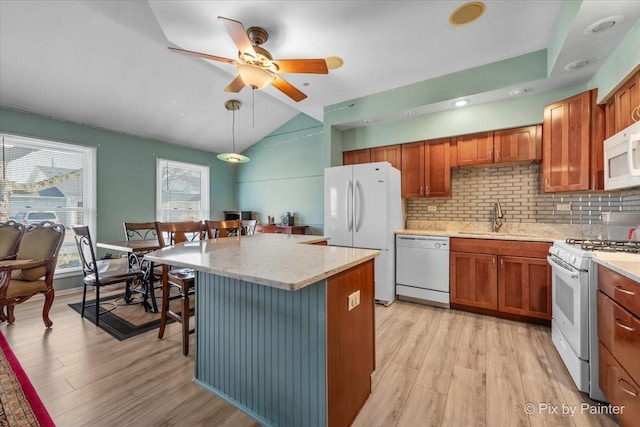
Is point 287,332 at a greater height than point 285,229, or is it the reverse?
point 285,229

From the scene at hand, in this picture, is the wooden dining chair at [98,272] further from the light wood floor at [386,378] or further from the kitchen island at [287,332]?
the kitchen island at [287,332]

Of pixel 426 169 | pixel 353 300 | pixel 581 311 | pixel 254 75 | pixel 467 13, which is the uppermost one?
pixel 467 13

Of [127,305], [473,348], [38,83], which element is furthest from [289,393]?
[38,83]

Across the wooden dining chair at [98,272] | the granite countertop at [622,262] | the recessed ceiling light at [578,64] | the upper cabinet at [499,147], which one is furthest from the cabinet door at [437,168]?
the wooden dining chair at [98,272]

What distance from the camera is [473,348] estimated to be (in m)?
2.31

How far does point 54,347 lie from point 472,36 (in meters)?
4.78

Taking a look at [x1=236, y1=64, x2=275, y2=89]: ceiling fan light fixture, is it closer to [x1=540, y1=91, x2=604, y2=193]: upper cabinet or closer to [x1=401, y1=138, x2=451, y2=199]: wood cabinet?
[x1=401, y1=138, x2=451, y2=199]: wood cabinet

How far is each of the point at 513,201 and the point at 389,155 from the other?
5.62 ft

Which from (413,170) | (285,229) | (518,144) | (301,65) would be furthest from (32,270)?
(518,144)

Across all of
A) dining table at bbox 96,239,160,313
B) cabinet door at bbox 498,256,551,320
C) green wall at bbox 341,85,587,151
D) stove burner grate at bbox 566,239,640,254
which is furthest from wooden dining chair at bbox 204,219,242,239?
stove burner grate at bbox 566,239,640,254

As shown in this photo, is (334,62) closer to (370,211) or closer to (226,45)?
(226,45)

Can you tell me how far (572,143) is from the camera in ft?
8.59

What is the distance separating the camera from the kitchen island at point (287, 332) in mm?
1244

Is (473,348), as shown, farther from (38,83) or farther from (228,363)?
(38,83)
